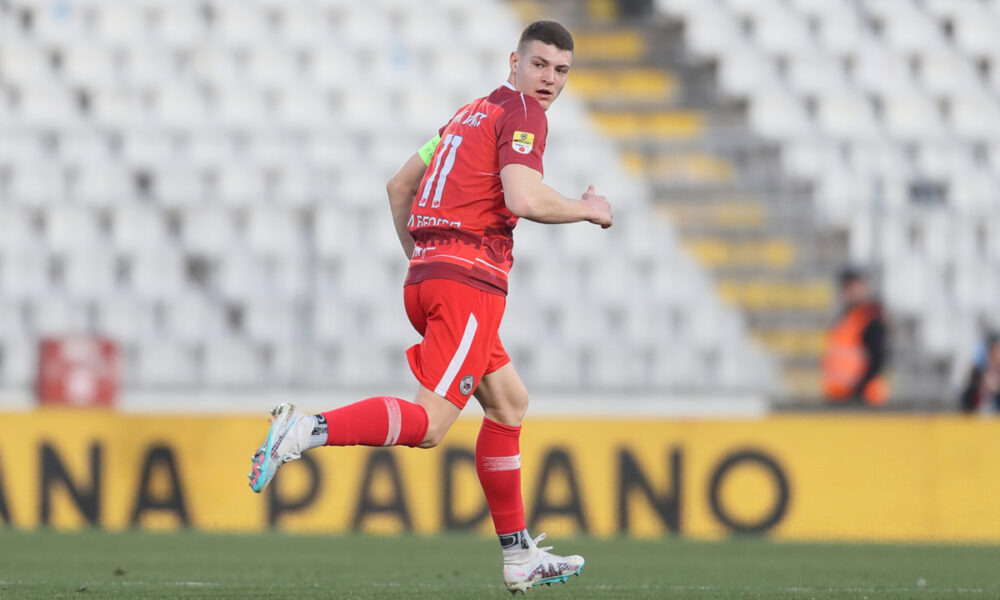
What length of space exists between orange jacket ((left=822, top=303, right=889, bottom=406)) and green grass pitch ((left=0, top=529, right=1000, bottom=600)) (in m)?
1.95

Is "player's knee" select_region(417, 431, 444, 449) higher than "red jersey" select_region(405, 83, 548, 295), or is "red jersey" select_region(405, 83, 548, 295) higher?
"red jersey" select_region(405, 83, 548, 295)

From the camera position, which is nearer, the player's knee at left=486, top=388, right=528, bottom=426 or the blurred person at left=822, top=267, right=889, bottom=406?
the player's knee at left=486, top=388, right=528, bottom=426

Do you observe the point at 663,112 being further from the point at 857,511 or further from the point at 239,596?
the point at 239,596

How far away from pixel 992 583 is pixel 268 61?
9.08m

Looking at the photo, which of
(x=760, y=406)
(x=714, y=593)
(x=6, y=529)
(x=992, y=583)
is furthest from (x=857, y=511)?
(x=6, y=529)

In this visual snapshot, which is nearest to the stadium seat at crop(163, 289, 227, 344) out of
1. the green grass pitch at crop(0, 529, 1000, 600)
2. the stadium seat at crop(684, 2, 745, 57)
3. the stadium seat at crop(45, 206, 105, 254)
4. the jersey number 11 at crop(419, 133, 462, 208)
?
the stadium seat at crop(45, 206, 105, 254)

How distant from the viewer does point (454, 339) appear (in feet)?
14.4

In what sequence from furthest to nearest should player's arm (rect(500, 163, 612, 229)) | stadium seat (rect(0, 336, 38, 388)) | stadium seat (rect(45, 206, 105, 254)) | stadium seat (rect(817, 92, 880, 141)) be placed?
stadium seat (rect(817, 92, 880, 141)), stadium seat (rect(45, 206, 105, 254)), stadium seat (rect(0, 336, 38, 388)), player's arm (rect(500, 163, 612, 229))

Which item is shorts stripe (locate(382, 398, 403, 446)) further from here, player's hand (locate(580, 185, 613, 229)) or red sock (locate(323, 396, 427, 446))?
player's hand (locate(580, 185, 613, 229))

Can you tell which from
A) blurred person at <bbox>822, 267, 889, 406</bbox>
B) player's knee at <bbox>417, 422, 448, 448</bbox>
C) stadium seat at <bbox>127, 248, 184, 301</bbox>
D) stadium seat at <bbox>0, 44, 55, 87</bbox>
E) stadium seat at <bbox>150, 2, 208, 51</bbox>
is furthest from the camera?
stadium seat at <bbox>150, 2, 208, 51</bbox>

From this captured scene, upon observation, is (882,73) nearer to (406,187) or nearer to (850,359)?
(850,359)

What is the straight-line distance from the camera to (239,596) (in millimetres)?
4730

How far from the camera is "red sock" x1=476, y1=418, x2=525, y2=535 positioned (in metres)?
4.77

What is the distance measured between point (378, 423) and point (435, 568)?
2126mm
